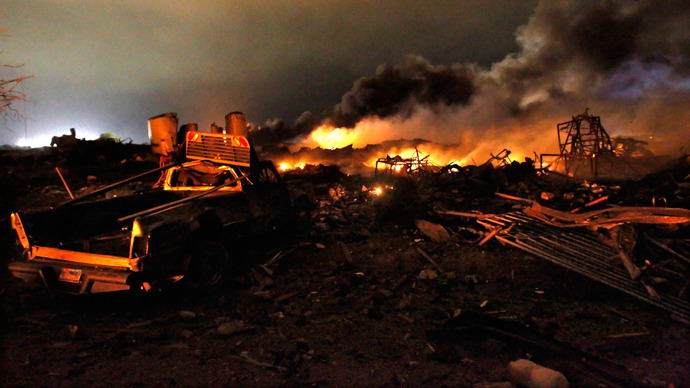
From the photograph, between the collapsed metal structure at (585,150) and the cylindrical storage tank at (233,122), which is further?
the collapsed metal structure at (585,150)

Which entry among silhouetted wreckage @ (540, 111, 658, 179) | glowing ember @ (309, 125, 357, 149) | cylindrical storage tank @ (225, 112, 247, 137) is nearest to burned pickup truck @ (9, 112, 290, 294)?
cylindrical storage tank @ (225, 112, 247, 137)

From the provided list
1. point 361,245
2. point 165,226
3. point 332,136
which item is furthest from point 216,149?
point 332,136

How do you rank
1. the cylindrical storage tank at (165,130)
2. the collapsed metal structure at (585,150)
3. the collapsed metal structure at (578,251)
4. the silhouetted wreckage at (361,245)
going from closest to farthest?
the silhouetted wreckage at (361,245) → the collapsed metal structure at (578,251) → the cylindrical storage tank at (165,130) → the collapsed metal structure at (585,150)

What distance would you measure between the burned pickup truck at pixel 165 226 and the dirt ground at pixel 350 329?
0.48 meters

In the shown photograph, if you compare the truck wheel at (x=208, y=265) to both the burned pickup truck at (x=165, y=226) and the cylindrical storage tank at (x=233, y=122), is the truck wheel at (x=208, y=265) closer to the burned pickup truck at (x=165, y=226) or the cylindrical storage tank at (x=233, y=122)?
the burned pickup truck at (x=165, y=226)

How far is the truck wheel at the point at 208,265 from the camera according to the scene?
4.95 m

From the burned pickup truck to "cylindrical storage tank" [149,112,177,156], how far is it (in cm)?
809

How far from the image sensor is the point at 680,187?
855 cm

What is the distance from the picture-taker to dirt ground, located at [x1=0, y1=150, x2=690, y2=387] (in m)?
3.23

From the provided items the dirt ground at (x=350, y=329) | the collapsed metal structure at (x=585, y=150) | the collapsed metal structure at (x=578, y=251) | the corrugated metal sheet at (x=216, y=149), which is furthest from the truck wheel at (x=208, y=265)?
the collapsed metal structure at (x=585, y=150)

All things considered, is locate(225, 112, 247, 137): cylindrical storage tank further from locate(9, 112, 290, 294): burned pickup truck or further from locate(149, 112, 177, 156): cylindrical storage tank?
locate(9, 112, 290, 294): burned pickup truck

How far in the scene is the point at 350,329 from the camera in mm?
4270

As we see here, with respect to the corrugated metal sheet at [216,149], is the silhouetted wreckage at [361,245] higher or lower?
lower

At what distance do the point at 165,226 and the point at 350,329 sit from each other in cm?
245
